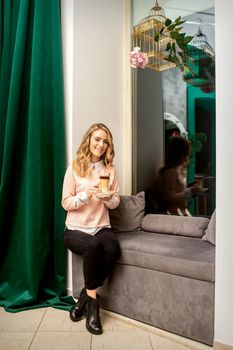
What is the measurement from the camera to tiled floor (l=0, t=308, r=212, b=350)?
5.94ft

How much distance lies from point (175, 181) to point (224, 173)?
1.03 meters

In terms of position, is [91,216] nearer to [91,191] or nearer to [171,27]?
[91,191]

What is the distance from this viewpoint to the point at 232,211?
5.49ft

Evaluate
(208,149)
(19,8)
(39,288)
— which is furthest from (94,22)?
(39,288)

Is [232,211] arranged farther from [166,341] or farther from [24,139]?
[24,139]

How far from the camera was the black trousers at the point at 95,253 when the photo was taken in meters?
2.03

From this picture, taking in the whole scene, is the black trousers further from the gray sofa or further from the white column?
the white column

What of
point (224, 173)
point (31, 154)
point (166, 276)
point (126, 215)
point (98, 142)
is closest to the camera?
point (224, 173)

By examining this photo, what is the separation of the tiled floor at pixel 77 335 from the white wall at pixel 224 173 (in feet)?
0.76

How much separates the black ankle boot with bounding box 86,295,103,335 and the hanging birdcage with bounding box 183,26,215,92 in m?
1.68

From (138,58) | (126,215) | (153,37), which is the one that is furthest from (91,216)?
(153,37)

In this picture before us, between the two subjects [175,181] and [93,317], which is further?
[175,181]

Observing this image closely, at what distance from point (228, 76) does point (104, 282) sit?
4.77 feet

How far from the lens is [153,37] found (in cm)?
267
